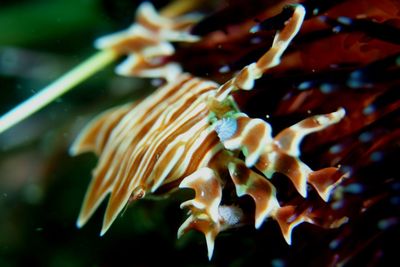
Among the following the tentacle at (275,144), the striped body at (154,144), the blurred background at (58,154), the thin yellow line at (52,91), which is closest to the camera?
the tentacle at (275,144)

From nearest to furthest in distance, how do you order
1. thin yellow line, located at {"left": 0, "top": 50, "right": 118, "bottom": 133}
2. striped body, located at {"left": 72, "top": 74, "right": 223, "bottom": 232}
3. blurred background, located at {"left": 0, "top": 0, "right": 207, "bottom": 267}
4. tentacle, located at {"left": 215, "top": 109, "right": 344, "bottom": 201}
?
1. tentacle, located at {"left": 215, "top": 109, "right": 344, "bottom": 201}
2. striped body, located at {"left": 72, "top": 74, "right": 223, "bottom": 232}
3. thin yellow line, located at {"left": 0, "top": 50, "right": 118, "bottom": 133}
4. blurred background, located at {"left": 0, "top": 0, "right": 207, "bottom": 267}

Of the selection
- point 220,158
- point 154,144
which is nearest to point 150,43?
point 154,144

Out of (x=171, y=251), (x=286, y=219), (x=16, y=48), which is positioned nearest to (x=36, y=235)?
(x=171, y=251)

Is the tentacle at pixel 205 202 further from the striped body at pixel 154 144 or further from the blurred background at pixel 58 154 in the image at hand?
the blurred background at pixel 58 154

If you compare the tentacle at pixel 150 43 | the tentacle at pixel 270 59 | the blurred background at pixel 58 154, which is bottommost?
the blurred background at pixel 58 154

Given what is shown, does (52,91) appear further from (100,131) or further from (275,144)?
(275,144)

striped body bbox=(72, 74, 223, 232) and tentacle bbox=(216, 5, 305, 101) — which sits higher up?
tentacle bbox=(216, 5, 305, 101)

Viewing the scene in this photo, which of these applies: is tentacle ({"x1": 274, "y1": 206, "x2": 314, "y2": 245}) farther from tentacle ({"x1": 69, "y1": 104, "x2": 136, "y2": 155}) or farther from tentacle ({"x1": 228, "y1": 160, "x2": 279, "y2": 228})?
tentacle ({"x1": 69, "y1": 104, "x2": 136, "y2": 155})

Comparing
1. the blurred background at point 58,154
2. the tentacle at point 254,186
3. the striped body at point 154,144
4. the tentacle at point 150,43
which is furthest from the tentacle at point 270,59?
the blurred background at point 58,154

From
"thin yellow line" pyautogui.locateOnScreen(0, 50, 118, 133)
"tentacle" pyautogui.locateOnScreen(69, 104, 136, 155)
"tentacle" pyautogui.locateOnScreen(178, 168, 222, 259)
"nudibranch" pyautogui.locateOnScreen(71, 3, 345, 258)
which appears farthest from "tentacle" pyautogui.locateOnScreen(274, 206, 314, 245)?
"thin yellow line" pyautogui.locateOnScreen(0, 50, 118, 133)
